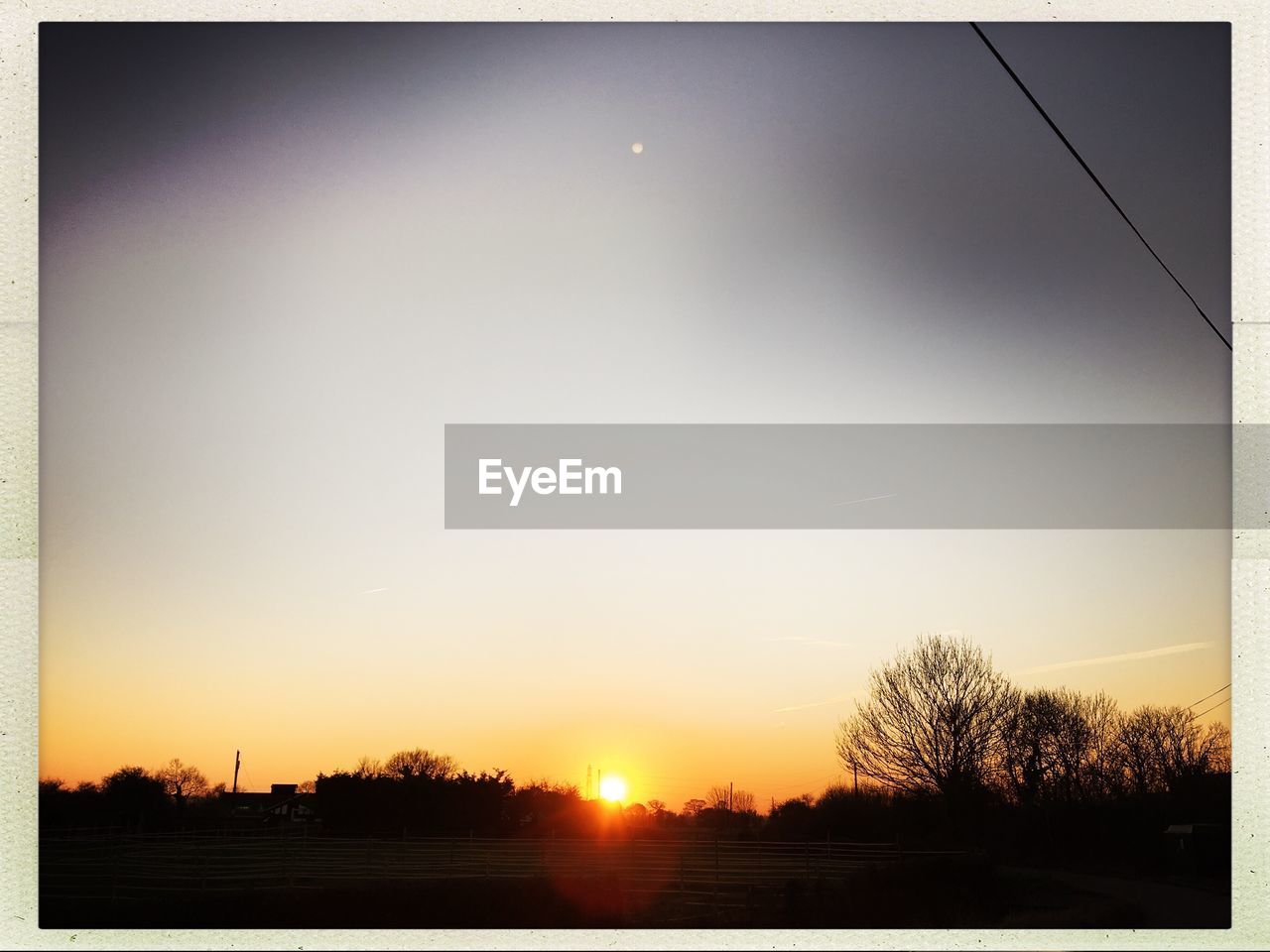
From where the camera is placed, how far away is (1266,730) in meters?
3.09

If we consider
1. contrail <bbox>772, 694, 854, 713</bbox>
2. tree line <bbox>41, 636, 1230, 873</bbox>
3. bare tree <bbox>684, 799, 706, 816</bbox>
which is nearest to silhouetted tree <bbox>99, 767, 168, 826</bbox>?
tree line <bbox>41, 636, 1230, 873</bbox>

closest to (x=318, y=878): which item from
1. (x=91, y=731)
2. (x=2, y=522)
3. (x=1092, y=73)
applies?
(x=91, y=731)

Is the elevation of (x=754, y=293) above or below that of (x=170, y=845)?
above

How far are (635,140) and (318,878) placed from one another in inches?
101

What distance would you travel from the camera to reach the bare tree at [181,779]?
10.6ft

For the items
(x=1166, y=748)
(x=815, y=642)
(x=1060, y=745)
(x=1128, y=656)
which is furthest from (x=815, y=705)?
(x=1166, y=748)

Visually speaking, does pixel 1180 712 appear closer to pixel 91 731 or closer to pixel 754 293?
pixel 754 293

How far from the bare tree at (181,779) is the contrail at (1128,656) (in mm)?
2673

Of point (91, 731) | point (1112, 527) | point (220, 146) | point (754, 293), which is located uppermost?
point (220, 146)

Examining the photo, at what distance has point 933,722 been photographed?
11.1ft
